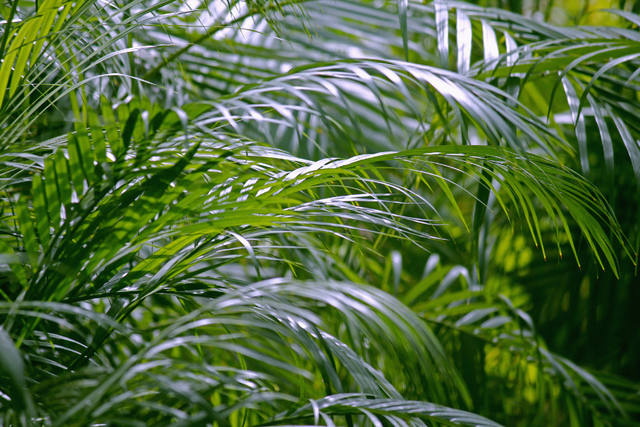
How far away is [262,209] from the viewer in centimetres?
39

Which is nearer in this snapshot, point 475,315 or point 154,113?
point 154,113

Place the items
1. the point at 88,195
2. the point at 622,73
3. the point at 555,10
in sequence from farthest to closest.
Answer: the point at 555,10 → the point at 622,73 → the point at 88,195

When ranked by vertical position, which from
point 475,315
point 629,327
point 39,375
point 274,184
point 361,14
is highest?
point 361,14

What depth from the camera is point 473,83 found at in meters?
0.54

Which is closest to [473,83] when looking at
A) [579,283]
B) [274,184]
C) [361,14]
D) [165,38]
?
[274,184]

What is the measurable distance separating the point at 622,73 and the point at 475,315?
0.46 m

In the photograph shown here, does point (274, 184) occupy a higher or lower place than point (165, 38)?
lower

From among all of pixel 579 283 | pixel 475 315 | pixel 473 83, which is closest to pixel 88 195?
pixel 473 83

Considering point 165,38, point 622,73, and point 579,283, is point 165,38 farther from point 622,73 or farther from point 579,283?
point 579,283

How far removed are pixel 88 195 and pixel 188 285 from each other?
0.37 ft

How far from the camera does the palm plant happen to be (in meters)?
0.34

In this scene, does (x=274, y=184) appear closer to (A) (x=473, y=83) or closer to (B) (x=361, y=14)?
(A) (x=473, y=83)

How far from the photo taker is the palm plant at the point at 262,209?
34cm

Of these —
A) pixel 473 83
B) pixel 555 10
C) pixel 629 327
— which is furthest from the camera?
pixel 555 10
